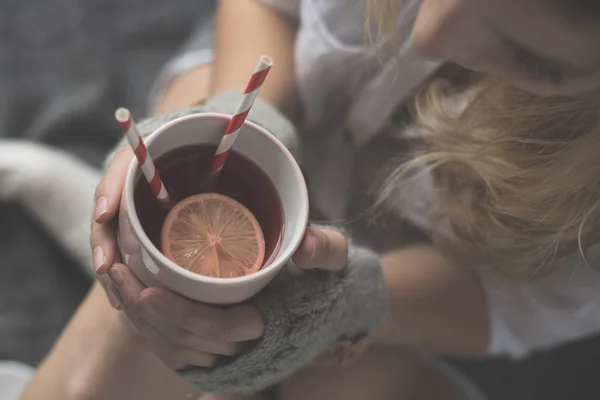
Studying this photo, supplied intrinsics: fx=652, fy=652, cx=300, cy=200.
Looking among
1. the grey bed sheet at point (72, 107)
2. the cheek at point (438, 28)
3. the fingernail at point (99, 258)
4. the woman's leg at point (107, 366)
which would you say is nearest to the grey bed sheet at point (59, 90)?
the grey bed sheet at point (72, 107)

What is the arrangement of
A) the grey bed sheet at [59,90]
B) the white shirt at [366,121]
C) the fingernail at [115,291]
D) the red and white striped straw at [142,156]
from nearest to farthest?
1. the red and white striped straw at [142,156]
2. the fingernail at [115,291]
3. the white shirt at [366,121]
4. the grey bed sheet at [59,90]

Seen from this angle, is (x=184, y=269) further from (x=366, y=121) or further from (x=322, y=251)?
(x=366, y=121)

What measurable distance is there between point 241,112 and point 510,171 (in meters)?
0.25

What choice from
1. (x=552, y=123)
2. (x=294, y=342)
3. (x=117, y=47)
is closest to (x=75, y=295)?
(x=117, y=47)

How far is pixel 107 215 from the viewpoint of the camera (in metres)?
0.41

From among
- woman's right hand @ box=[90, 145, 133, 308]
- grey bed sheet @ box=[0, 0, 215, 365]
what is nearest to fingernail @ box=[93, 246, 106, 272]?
woman's right hand @ box=[90, 145, 133, 308]

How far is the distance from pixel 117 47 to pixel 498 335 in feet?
2.37

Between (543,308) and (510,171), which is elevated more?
(510,171)

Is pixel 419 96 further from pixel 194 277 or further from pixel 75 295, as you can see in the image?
pixel 75 295

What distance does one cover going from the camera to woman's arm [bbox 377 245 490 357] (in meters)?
0.65

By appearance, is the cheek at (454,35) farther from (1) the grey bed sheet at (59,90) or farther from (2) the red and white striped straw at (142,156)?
(1) the grey bed sheet at (59,90)

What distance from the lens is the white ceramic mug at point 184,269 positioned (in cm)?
38

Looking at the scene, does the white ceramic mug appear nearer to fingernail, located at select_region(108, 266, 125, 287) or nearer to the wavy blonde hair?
fingernail, located at select_region(108, 266, 125, 287)

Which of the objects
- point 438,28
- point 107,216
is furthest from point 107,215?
point 438,28
